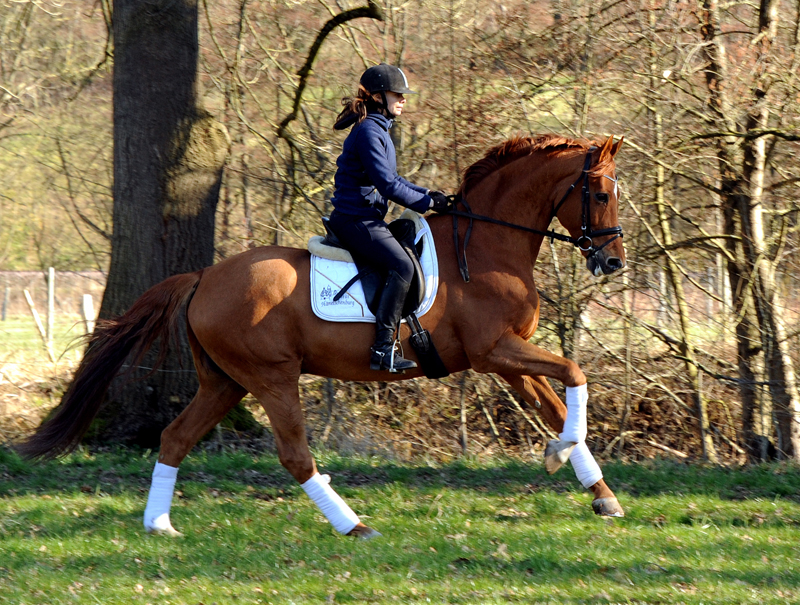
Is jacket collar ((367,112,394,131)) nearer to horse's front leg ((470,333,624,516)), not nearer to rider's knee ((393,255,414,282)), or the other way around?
rider's knee ((393,255,414,282))

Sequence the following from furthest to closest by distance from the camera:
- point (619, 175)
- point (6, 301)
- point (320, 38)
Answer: point (6, 301)
point (320, 38)
point (619, 175)

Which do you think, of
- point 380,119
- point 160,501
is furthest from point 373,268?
point 160,501

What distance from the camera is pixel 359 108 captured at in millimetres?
5473

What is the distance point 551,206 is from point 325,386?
191 inches

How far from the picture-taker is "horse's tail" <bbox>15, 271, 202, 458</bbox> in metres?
5.75

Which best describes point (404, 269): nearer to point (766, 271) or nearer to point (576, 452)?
point (576, 452)

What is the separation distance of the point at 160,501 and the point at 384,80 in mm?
3205

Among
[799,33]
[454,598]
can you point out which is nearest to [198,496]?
[454,598]

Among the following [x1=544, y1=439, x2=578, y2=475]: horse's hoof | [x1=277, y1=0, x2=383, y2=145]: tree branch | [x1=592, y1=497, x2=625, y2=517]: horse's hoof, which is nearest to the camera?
[x1=544, y1=439, x2=578, y2=475]: horse's hoof

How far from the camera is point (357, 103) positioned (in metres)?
5.48

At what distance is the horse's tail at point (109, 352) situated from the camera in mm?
5746

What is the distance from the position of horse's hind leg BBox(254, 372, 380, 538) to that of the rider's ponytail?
1.79 meters

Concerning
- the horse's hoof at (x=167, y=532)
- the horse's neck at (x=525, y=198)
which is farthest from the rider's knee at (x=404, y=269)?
the horse's hoof at (x=167, y=532)

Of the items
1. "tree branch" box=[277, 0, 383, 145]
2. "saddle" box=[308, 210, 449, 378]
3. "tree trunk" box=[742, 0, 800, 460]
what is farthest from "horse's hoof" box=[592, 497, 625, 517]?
"tree branch" box=[277, 0, 383, 145]
